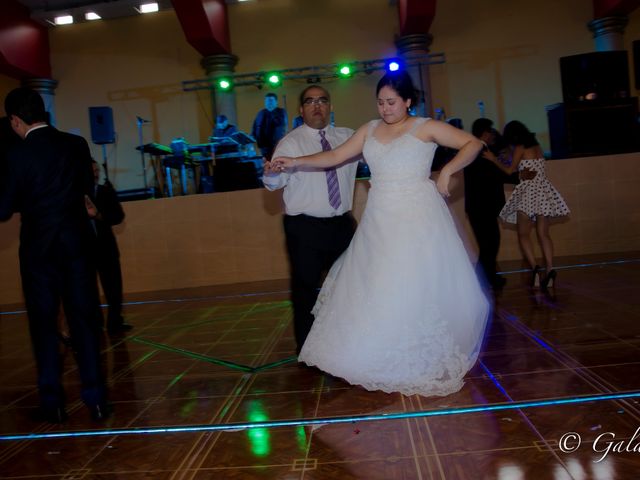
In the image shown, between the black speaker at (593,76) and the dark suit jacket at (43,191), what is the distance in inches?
260

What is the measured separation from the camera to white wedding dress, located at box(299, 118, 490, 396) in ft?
9.33

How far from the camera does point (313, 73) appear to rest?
472 inches

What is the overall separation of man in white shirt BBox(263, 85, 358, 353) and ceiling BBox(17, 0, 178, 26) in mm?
9752

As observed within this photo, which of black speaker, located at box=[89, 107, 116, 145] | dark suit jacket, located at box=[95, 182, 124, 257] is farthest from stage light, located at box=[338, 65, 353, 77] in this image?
dark suit jacket, located at box=[95, 182, 124, 257]

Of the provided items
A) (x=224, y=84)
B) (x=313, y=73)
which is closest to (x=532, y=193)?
(x=313, y=73)

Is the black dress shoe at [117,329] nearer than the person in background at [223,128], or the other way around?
the black dress shoe at [117,329]

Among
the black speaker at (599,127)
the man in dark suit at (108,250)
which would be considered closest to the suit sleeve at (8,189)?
the man in dark suit at (108,250)

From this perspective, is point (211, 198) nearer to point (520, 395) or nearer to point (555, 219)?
point (555, 219)

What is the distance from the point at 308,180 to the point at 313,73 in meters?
8.99

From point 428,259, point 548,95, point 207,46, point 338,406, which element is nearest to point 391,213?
point 428,259

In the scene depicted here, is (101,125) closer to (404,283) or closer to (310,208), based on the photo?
(310,208)

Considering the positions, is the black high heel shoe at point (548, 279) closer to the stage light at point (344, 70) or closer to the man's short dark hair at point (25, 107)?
the man's short dark hair at point (25, 107)

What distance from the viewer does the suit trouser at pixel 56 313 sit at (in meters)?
2.81

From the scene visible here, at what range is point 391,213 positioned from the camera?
2998 millimetres
